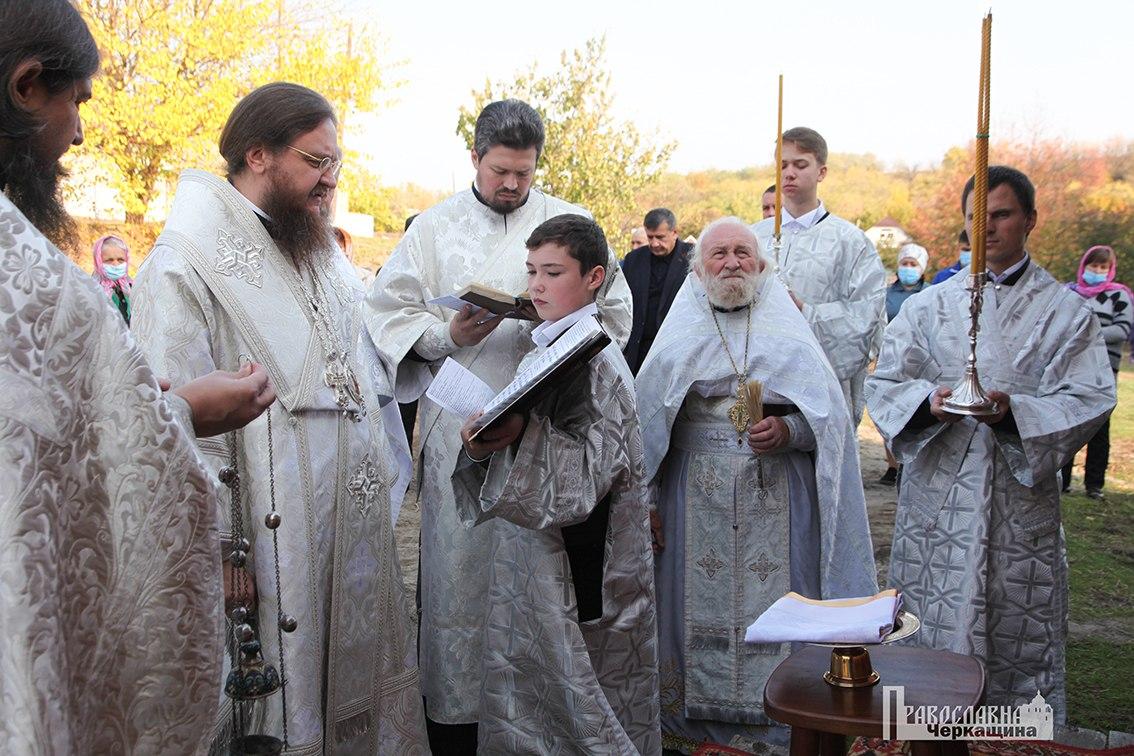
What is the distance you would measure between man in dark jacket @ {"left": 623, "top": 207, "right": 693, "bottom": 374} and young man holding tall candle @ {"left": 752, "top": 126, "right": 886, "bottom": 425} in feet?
8.73

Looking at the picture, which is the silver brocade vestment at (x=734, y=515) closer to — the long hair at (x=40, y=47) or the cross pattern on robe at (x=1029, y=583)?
the cross pattern on robe at (x=1029, y=583)

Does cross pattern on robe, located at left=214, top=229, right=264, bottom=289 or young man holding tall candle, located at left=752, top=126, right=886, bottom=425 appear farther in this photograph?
young man holding tall candle, located at left=752, top=126, right=886, bottom=425

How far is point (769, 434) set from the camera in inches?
154

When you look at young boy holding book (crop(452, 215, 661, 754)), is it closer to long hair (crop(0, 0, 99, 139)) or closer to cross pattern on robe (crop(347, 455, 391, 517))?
cross pattern on robe (crop(347, 455, 391, 517))

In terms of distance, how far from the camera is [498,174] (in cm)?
399

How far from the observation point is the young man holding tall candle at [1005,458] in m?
3.75

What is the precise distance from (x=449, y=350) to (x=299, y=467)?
112 centimetres

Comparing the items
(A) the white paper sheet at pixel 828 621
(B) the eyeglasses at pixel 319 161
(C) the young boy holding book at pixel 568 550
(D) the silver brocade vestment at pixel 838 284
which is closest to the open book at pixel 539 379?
(C) the young boy holding book at pixel 568 550

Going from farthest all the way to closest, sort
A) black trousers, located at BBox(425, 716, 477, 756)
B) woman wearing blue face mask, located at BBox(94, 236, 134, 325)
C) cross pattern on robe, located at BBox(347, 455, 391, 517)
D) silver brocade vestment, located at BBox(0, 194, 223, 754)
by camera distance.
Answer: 1. woman wearing blue face mask, located at BBox(94, 236, 134, 325)
2. black trousers, located at BBox(425, 716, 477, 756)
3. cross pattern on robe, located at BBox(347, 455, 391, 517)
4. silver brocade vestment, located at BBox(0, 194, 223, 754)

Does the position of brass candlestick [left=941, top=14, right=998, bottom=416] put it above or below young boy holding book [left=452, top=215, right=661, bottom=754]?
above

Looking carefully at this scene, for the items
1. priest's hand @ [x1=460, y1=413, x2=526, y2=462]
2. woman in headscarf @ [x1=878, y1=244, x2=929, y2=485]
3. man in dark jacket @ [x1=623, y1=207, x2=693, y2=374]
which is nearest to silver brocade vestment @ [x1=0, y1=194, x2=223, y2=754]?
priest's hand @ [x1=460, y1=413, x2=526, y2=462]

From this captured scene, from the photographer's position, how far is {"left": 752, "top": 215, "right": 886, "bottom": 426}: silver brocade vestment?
541cm

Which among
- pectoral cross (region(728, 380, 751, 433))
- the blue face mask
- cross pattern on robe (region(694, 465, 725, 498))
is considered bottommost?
cross pattern on robe (region(694, 465, 725, 498))

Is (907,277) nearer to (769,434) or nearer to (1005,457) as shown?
(1005,457)
